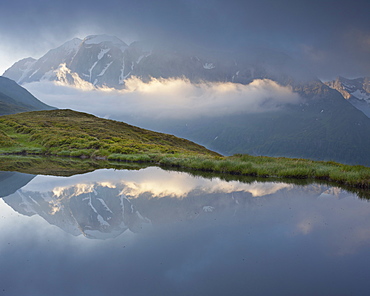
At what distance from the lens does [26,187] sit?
18391 mm

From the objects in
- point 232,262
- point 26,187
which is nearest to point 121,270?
point 232,262

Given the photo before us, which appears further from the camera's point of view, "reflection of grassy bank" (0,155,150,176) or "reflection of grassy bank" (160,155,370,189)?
"reflection of grassy bank" (0,155,150,176)

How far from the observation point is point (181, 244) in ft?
29.3

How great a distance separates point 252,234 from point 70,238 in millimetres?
6095

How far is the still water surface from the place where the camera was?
6648 mm

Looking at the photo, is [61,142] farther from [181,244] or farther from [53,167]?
[181,244]

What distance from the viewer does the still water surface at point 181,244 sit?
6648 millimetres

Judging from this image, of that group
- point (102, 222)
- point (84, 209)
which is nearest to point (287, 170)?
point (84, 209)

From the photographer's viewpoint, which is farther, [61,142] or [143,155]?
[61,142]

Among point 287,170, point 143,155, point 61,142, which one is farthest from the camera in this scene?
point 61,142

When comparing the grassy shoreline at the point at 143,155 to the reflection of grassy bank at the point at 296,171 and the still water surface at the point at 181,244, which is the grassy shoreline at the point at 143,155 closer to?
the reflection of grassy bank at the point at 296,171

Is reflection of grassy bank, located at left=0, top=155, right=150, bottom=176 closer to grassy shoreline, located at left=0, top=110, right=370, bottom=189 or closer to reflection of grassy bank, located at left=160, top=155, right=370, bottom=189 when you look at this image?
grassy shoreline, located at left=0, top=110, right=370, bottom=189

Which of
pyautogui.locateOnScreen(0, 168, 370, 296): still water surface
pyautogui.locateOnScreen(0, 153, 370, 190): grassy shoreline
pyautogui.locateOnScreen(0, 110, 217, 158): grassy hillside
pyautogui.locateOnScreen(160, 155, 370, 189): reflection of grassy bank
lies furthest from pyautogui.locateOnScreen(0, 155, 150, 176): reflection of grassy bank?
pyautogui.locateOnScreen(0, 110, 217, 158): grassy hillside

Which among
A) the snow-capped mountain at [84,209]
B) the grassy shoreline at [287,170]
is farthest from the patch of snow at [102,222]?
the grassy shoreline at [287,170]
